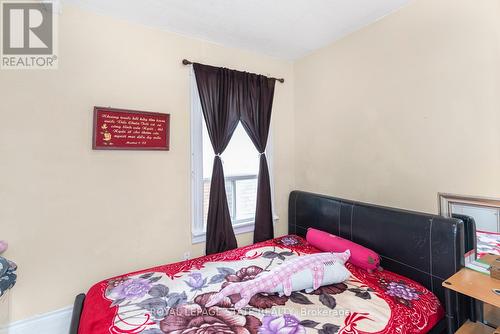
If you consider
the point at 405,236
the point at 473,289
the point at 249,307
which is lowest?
the point at 249,307

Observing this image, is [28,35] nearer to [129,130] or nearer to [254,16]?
[129,130]

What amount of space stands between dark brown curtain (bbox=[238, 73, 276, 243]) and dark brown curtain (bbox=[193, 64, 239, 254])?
0.22 metres

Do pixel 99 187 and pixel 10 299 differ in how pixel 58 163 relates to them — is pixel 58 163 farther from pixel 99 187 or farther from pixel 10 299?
pixel 10 299

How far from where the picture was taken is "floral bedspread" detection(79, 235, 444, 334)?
4.02ft

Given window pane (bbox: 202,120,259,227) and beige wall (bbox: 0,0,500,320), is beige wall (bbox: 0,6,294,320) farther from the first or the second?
window pane (bbox: 202,120,259,227)

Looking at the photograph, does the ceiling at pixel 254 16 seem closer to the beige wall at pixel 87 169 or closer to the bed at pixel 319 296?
the beige wall at pixel 87 169

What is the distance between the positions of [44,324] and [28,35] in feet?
7.29

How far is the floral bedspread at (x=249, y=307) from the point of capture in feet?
4.02

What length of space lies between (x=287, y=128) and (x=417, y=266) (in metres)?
1.94

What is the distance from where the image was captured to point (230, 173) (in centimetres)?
264

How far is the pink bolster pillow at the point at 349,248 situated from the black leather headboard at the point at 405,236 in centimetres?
14

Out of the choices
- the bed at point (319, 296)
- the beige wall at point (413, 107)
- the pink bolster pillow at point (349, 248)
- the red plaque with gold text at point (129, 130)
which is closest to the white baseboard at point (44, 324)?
the bed at point (319, 296)

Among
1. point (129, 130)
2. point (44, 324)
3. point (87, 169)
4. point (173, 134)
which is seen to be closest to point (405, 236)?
point (173, 134)

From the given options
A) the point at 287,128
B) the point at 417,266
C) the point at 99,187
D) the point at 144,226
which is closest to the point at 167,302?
the point at 144,226
